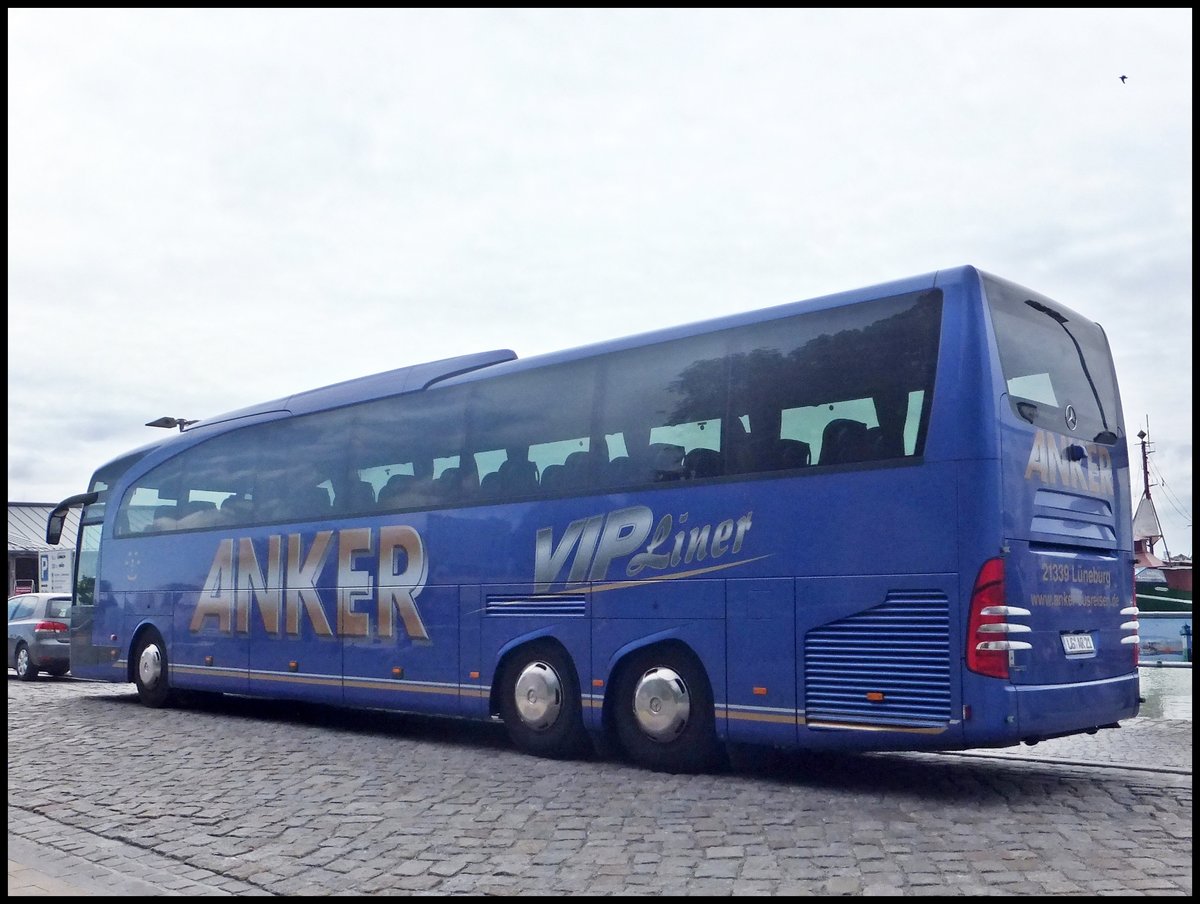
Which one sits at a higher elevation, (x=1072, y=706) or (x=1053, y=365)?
(x=1053, y=365)

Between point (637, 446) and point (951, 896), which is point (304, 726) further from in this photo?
point (951, 896)

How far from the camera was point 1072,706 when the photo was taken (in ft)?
29.1

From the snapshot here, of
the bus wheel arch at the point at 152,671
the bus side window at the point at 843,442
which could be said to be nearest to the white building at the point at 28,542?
the bus wheel arch at the point at 152,671

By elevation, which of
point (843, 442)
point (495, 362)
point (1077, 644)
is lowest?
point (1077, 644)

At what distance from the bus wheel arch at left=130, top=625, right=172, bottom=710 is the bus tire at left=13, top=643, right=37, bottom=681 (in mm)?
6516

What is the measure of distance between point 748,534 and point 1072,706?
2642 millimetres

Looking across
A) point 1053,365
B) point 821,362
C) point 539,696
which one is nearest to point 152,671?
point 539,696

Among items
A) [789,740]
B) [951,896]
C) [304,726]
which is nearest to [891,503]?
[789,740]

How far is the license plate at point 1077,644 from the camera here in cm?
894

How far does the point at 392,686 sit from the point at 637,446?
432 centimetres

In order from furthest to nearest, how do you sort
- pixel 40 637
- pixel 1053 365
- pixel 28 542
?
pixel 28 542 → pixel 40 637 → pixel 1053 365

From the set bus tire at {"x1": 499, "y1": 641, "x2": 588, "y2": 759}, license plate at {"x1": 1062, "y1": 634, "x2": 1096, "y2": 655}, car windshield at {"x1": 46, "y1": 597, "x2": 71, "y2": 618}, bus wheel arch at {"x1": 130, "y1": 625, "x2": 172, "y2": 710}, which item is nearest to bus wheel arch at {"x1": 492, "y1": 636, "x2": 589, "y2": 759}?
bus tire at {"x1": 499, "y1": 641, "x2": 588, "y2": 759}

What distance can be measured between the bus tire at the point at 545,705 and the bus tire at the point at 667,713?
558 millimetres

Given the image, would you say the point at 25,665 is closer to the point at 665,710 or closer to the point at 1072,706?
the point at 665,710
